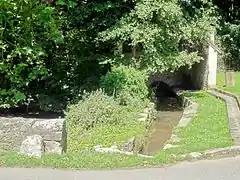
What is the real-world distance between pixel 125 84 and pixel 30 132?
902 cm

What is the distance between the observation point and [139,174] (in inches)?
285

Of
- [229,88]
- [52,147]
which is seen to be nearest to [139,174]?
[52,147]

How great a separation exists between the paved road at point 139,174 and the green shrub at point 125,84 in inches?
357

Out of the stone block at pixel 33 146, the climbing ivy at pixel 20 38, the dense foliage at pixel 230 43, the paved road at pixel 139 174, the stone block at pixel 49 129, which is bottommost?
the paved road at pixel 139 174

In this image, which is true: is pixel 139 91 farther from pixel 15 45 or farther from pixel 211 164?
pixel 211 164

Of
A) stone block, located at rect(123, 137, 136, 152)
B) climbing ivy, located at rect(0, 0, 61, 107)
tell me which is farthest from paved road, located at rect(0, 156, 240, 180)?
climbing ivy, located at rect(0, 0, 61, 107)

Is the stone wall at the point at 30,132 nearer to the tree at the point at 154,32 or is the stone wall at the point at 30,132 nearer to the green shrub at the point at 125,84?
the green shrub at the point at 125,84

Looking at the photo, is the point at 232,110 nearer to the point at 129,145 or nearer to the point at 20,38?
the point at 129,145

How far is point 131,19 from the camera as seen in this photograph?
1881cm

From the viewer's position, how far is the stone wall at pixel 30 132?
8.57m

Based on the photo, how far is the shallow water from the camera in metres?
13.0

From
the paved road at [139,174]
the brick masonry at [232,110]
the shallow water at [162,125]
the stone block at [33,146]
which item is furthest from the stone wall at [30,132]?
the shallow water at [162,125]

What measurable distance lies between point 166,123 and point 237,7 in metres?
22.2

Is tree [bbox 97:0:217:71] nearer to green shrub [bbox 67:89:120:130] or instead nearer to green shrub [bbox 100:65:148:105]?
green shrub [bbox 100:65:148:105]
